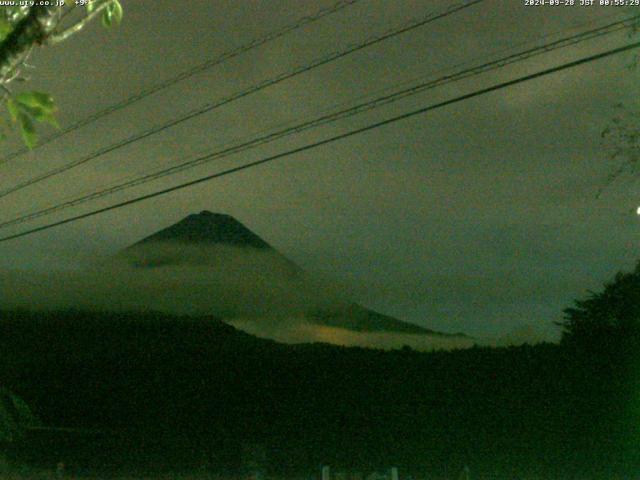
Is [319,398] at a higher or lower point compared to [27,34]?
lower

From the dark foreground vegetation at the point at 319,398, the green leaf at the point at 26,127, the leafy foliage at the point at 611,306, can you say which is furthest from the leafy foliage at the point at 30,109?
the leafy foliage at the point at 611,306

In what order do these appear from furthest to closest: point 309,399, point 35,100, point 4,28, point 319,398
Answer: point 309,399
point 319,398
point 4,28
point 35,100

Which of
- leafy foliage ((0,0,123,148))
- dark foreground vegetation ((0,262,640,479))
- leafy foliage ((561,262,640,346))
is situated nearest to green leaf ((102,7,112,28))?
leafy foliage ((0,0,123,148))

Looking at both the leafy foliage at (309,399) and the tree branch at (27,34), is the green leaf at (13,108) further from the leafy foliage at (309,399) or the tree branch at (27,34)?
the leafy foliage at (309,399)

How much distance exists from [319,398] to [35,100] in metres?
14.6

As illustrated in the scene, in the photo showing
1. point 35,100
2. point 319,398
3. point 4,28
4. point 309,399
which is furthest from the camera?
point 309,399

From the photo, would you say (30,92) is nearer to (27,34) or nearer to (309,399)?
(27,34)

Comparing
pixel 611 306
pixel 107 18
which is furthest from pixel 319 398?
pixel 107 18

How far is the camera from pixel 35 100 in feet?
9.47

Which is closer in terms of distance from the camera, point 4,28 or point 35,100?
point 35,100

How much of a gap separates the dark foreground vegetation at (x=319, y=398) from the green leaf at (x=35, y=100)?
12.7m

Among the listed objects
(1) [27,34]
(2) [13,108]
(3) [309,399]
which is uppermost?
(1) [27,34]

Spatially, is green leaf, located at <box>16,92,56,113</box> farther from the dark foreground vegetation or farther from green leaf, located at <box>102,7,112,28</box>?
the dark foreground vegetation

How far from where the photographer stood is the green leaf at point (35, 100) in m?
2.88
